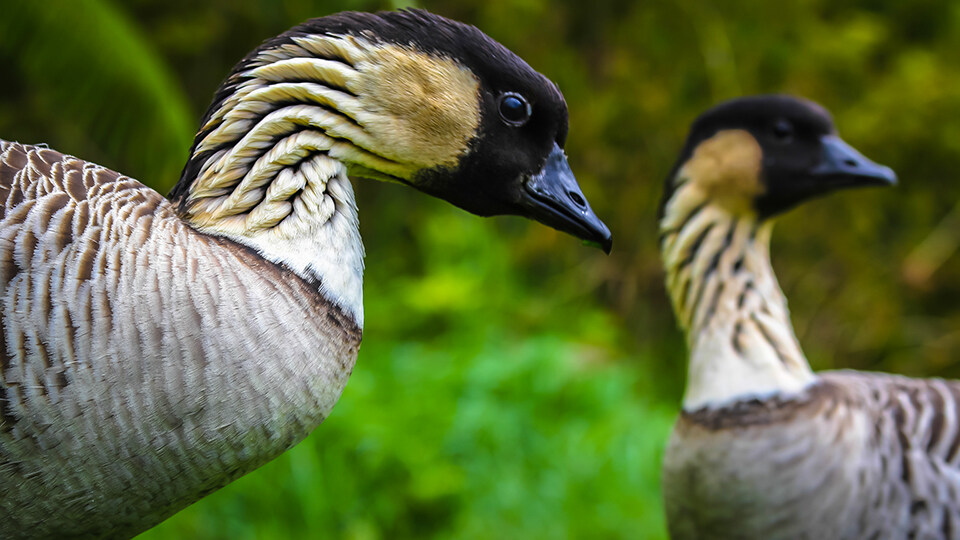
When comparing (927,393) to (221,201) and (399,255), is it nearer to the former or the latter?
(221,201)

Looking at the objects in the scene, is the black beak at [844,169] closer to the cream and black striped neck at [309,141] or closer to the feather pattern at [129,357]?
the cream and black striped neck at [309,141]

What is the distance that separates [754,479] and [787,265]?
5733mm

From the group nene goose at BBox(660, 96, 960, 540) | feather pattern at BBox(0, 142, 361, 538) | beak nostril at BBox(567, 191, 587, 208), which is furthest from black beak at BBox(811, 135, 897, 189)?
feather pattern at BBox(0, 142, 361, 538)

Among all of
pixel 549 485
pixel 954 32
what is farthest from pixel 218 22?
pixel 954 32

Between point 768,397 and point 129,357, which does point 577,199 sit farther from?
point 768,397

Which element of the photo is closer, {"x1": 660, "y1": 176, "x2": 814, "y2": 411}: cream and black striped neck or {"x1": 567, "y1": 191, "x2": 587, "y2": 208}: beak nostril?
{"x1": 567, "y1": 191, "x2": 587, "y2": 208}: beak nostril

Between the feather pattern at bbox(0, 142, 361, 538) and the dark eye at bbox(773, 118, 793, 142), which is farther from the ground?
the dark eye at bbox(773, 118, 793, 142)

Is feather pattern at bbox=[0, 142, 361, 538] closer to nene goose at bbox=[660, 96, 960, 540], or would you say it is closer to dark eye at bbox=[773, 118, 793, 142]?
nene goose at bbox=[660, 96, 960, 540]

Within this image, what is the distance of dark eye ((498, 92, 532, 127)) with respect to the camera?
218 cm

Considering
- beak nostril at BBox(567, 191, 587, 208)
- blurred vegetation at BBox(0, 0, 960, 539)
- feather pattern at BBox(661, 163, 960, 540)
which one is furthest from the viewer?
blurred vegetation at BBox(0, 0, 960, 539)

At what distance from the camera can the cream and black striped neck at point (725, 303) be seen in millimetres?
3586

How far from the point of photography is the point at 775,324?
372cm

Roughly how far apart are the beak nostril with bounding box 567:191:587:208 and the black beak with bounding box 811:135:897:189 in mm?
2064

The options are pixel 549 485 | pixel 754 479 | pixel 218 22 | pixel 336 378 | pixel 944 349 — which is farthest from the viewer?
pixel 944 349
